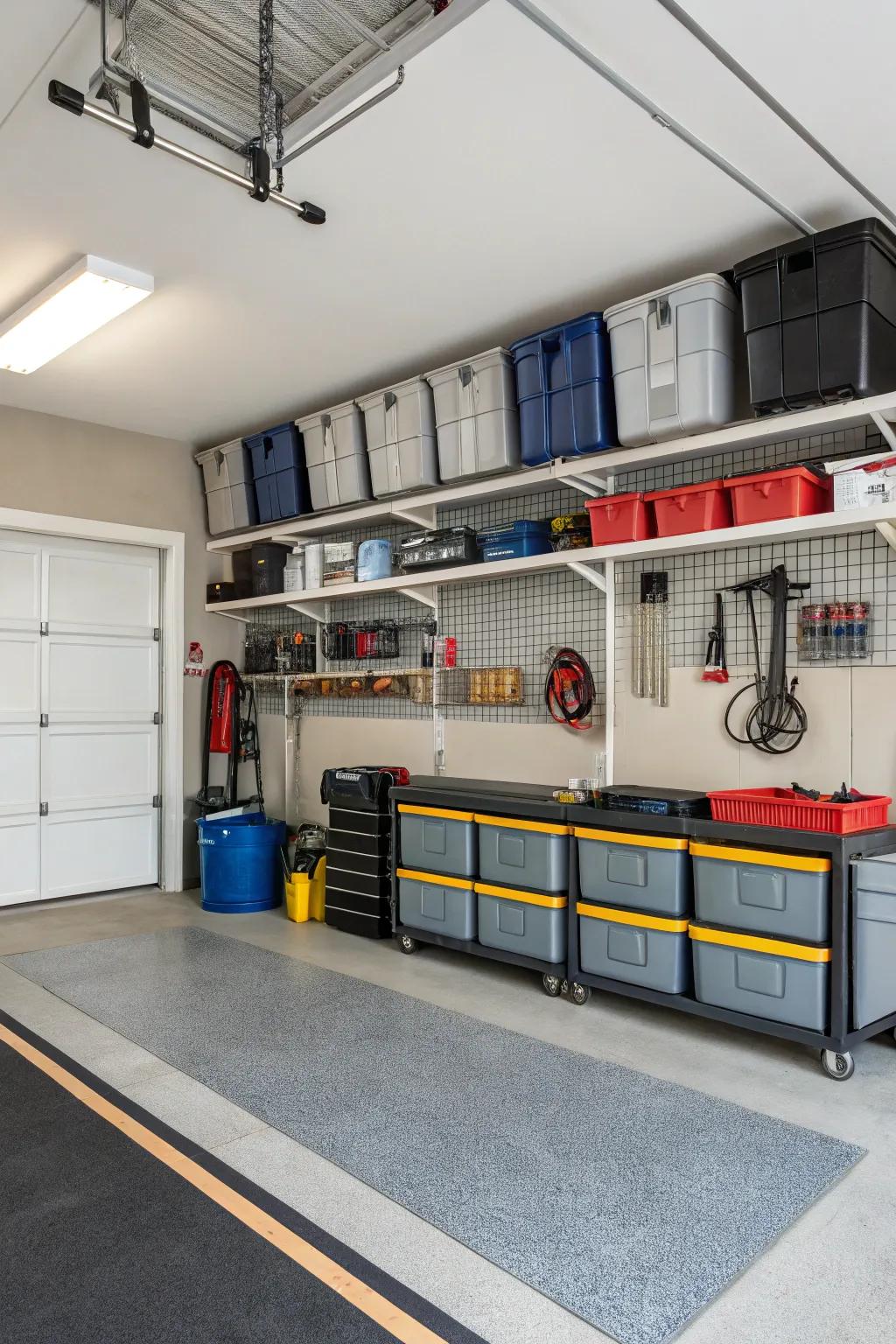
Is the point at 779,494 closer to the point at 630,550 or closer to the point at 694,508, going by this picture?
the point at 694,508

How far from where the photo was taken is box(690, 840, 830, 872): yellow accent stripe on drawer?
10.7 feet

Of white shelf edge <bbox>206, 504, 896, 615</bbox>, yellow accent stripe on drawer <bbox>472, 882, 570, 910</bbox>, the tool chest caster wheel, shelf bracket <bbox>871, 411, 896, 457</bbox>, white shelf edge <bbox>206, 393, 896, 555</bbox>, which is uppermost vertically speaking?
white shelf edge <bbox>206, 393, 896, 555</bbox>

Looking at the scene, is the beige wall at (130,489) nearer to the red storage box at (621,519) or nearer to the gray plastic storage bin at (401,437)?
the gray plastic storage bin at (401,437)

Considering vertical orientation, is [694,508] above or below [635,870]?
above

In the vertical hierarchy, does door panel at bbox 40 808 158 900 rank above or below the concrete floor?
above

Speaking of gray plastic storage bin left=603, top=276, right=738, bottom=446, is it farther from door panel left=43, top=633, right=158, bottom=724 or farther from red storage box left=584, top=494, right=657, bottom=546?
door panel left=43, top=633, right=158, bottom=724

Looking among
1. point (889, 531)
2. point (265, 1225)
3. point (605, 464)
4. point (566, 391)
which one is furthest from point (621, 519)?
point (265, 1225)

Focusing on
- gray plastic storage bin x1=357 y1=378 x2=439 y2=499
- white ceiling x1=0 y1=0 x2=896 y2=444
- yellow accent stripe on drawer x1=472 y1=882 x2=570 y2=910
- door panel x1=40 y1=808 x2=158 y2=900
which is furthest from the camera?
door panel x1=40 y1=808 x2=158 y2=900

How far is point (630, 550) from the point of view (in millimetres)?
4234

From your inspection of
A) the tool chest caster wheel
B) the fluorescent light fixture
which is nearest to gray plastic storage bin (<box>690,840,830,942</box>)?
the tool chest caster wheel

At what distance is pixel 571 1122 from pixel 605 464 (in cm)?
284

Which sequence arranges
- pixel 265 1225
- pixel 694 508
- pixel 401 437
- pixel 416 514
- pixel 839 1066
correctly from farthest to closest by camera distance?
pixel 416 514, pixel 401 437, pixel 694 508, pixel 839 1066, pixel 265 1225

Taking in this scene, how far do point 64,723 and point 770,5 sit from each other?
18.0 ft

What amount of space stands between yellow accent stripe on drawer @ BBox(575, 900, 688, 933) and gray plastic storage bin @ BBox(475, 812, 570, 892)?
18 centimetres
